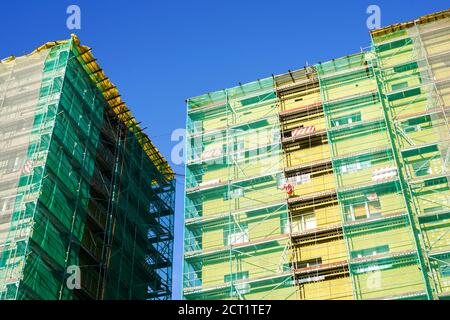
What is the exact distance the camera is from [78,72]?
117 ft

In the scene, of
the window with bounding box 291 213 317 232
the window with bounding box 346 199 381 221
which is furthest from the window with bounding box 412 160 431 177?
the window with bounding box 291 213 317 232

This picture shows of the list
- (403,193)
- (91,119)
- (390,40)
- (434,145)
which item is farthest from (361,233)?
(91,119)

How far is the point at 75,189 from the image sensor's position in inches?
1271

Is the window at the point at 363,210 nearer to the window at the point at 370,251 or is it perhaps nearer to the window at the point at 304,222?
the window at the point at 370,251

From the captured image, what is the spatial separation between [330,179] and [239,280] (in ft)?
22.1

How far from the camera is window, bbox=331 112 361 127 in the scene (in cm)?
3325

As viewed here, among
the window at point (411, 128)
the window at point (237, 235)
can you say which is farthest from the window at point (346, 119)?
the window at point (237, 235)

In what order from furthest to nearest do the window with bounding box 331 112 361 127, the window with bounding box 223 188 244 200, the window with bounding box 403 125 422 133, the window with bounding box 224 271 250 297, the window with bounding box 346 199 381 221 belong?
the window with bounding box 331 112 361 127
the window with bounding box 223 188 244 200
the window with bounding box 403 125 422 133
the window with bounding box 346 199 381 221
the window with bounding box 224 271 250 297

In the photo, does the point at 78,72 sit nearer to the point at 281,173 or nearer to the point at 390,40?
the point at 281,173

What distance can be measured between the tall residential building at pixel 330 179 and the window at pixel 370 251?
4cm

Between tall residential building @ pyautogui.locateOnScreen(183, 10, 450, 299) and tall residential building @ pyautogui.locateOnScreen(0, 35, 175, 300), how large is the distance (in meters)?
5.20

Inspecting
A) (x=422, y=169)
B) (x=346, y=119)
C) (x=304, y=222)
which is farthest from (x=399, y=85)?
(x=304, y=222)

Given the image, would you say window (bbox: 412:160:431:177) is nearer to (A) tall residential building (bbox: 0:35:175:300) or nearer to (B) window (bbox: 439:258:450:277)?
(B) window (bbox: 439:258:450:277)

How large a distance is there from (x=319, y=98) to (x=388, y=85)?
3.61 metres
